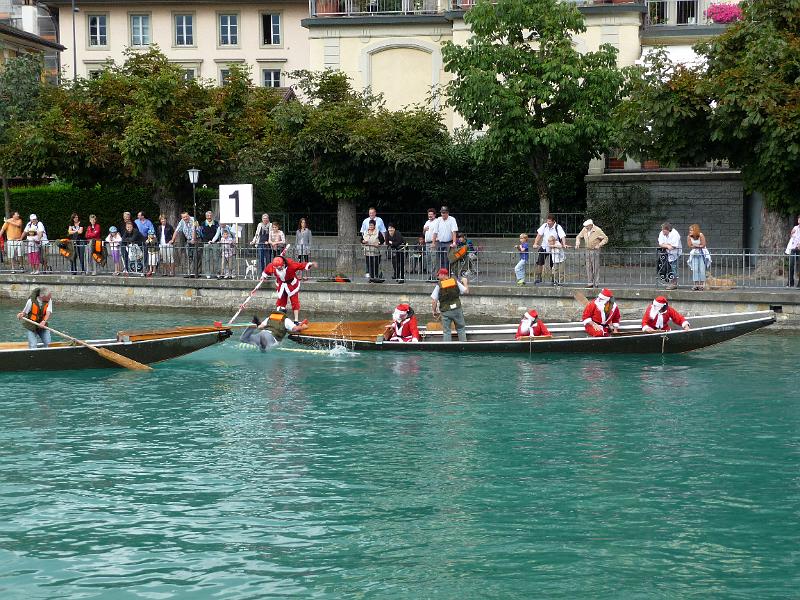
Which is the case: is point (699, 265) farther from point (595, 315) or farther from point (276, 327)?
point (276, 327)

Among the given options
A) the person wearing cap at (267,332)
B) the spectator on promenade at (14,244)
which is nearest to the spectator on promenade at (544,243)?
the person wearing cap at (267,332)

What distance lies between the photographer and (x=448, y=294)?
23.8 metres

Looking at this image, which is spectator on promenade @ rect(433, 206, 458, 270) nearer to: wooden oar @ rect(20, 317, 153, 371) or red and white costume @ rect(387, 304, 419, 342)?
red and white costume @ rect(387, 304, 419, 342)

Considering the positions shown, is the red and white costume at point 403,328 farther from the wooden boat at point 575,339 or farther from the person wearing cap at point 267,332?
the person wearing cap at point 267,332

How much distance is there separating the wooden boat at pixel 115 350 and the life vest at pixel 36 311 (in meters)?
0.45

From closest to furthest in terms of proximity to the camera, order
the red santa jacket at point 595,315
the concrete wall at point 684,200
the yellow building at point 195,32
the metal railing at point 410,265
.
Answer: the red santa jacket at point 595,315 < the metal railing at point 410,265 < the concrete wall at point 684,200 < the yellow building at point 195,32

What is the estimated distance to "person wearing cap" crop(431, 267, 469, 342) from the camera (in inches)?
935

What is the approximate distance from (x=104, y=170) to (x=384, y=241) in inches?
396

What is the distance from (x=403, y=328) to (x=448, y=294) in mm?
1292

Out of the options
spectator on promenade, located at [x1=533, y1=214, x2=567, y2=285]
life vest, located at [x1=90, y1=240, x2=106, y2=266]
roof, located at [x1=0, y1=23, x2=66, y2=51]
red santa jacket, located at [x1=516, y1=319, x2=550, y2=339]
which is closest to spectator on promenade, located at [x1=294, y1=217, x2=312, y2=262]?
life vest, located at [x1=90, y1=240, x2=106, y2=266]

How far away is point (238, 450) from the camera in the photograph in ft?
55.5

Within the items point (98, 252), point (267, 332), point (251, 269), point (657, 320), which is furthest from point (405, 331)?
point (98, 252)

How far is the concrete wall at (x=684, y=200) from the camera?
3634cm

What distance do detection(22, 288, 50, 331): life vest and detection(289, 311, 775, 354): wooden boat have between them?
4957 mm
